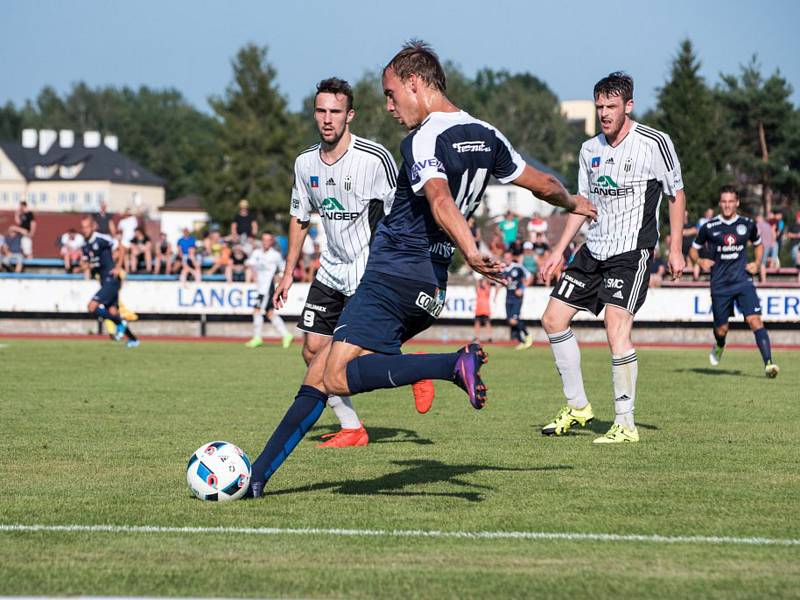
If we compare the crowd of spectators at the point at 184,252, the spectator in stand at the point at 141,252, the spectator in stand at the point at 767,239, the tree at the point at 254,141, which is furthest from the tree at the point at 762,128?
the spectator in stand at the point at 141,252

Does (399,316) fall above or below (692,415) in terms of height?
above

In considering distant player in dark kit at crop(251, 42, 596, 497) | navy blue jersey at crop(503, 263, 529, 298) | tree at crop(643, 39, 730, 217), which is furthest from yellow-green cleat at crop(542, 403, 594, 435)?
tree at crop(643, 39, 730, 217)

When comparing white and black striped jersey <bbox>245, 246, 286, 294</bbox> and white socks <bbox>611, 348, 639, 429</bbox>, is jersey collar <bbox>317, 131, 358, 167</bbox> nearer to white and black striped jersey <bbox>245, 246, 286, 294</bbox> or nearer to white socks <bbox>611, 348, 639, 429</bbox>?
white socks <bbox>611, 348, 639, 429</bbox>

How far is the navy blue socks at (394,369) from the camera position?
617 cm

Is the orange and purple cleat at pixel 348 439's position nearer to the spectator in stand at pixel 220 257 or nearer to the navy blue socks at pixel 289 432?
the navy blue socks at pixel 289 432

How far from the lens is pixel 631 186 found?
9.70 m

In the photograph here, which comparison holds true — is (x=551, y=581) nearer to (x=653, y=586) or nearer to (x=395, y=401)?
(x=653, y=586)

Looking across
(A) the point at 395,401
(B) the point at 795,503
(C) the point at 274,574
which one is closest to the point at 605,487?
(B) the point at 795,503

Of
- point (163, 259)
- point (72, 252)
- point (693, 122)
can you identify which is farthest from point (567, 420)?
point (693, 122)

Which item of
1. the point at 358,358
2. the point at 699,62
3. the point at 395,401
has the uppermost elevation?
the point at 699,62

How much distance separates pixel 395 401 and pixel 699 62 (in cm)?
5578

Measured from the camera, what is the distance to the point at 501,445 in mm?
9141

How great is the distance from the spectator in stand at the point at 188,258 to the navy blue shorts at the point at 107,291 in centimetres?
537

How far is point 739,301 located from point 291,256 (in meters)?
8.77
